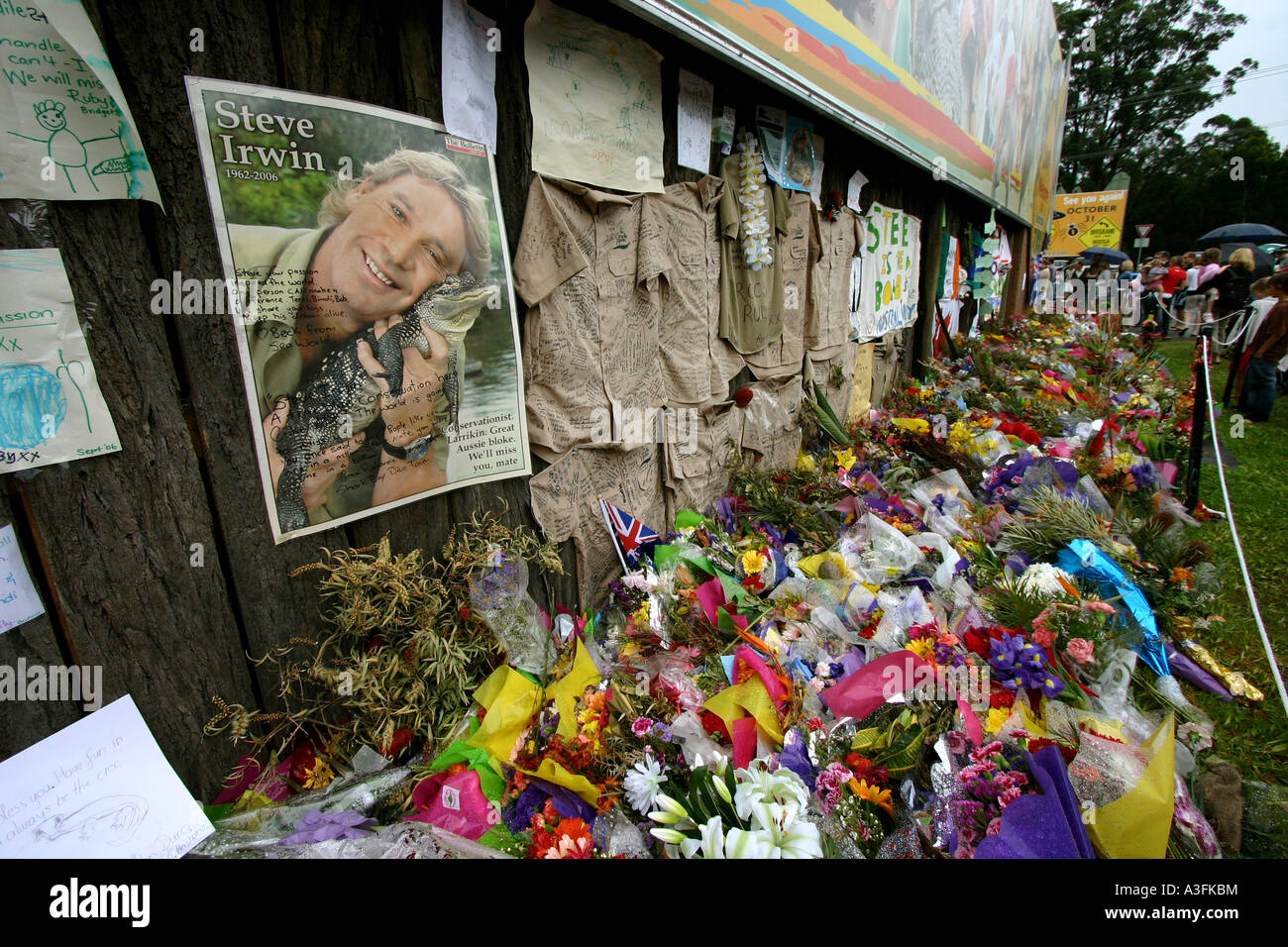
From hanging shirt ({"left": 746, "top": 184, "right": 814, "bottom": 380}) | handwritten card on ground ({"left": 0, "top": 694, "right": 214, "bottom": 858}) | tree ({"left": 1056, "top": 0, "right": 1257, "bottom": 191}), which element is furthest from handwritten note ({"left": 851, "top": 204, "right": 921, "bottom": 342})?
tree ({"left": 1056, "top": 0, "right": 1257, "bottom": 191})

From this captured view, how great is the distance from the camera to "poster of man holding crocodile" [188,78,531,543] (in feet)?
4.47

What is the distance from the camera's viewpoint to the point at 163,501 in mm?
1310

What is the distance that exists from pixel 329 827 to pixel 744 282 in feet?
9.50

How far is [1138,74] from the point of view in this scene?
28656 mm

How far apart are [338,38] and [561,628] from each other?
6.35 ft

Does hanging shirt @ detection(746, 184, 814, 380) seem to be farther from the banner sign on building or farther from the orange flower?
the orange flower

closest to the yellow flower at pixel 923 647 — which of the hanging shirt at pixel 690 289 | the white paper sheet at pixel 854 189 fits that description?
the hanging shirt at pixel 690 289

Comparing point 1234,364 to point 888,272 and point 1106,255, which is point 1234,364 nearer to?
point 888,272

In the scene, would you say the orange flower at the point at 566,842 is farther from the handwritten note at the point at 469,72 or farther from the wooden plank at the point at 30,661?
the handwritten note at the point at 469,72

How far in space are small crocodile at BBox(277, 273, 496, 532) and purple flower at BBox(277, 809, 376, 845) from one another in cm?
74

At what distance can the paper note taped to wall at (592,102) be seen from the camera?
6.35 ft

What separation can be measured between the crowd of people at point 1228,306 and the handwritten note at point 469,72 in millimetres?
7824

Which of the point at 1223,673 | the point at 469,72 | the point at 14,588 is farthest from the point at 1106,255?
the point at 14,588

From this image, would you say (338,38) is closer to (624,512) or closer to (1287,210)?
(624,512)
